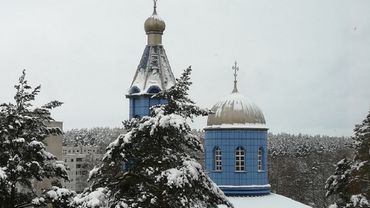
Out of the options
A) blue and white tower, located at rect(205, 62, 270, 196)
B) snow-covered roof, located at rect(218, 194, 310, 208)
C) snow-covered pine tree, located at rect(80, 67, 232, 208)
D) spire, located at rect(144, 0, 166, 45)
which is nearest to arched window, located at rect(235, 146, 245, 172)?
blue and white tower, located at rect(205, 62, 270, 196)

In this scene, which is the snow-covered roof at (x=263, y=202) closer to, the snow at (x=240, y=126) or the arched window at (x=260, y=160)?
the arched window at (x=260, y=160)

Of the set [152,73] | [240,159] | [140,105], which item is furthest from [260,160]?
[152,73]

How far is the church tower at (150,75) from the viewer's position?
26.0 metres

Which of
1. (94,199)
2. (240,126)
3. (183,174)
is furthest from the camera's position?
(240,126)

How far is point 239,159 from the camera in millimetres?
29922

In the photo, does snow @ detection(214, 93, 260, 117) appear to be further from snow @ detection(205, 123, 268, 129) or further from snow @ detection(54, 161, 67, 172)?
snow @ detection(54, 161, 67, 172)

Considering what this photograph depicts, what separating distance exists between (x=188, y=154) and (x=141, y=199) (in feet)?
5.04

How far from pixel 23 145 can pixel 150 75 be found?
11.3 m

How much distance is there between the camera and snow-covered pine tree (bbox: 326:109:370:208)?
644 inches

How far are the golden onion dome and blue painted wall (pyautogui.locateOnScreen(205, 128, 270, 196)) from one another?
5.97 metres

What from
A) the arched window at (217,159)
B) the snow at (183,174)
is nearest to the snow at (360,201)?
the snow at (183,174)

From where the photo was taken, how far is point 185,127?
12906 millimetres

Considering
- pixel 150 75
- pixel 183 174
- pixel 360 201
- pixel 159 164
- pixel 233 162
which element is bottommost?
pixel 360 201

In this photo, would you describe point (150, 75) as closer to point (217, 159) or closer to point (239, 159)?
point (217, 159)
